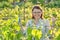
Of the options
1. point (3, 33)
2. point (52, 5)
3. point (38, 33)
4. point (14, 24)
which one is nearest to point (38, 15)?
point (14, 24)

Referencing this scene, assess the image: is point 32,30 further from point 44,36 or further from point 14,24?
point 14,24

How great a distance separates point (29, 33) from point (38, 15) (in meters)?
0.71

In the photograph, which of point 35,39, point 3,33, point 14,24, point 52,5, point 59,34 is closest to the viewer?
point 35,39

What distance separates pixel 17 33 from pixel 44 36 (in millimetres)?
324

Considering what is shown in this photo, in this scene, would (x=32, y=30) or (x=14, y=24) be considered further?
(x=14, y=24)

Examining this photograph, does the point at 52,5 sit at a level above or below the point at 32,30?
below

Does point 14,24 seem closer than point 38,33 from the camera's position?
No

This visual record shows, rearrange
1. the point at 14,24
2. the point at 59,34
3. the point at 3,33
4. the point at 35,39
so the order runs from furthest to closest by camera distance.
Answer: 1. the point at 14,24
2. the point at 3,33
3. the point at 59,34
4. the point at 35,39

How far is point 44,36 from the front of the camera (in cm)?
223

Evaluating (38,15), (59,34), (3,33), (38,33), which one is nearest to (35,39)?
(38,33)

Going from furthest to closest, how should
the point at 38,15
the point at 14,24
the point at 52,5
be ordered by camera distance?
the point at 52,5, the point at 38,15, the point at 14,24

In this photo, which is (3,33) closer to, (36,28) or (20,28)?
(20,28)

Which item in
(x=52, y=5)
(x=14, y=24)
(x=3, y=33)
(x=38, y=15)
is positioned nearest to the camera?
(x=3, y=33)

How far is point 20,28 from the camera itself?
251cm
